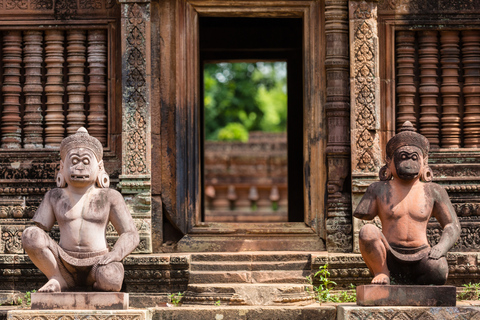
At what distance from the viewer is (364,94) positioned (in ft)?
29.3

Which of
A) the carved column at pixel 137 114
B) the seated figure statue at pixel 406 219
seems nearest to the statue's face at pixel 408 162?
the seated figure statue at pixel 406 219

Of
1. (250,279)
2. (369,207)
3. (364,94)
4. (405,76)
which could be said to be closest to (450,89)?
(405,76)

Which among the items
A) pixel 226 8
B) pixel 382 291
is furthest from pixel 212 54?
pixel 382 291

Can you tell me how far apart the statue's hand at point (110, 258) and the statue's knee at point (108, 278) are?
0.12ft

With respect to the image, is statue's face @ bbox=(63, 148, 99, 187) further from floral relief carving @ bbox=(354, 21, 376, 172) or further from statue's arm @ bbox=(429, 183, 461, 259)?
statue's arm @ bbox=(429, 183, 461, 259)

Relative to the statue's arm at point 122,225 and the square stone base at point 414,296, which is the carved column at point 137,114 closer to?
the statue's arm at point 122,225

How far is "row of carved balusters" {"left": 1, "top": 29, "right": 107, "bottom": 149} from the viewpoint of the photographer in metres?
9.47

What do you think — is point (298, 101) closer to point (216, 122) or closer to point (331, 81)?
point (331, 81)

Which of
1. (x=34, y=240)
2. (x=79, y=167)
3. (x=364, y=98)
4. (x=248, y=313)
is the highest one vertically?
(x=364, y=98)

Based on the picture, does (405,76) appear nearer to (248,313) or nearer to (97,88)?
(248,313)

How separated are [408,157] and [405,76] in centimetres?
240

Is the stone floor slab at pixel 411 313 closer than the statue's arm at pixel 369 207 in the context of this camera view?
Yes

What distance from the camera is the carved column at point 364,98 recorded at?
884 centimetres

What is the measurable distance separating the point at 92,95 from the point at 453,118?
14.9 ft
